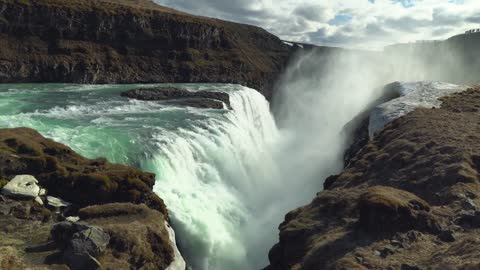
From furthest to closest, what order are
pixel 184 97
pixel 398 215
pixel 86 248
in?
1. pixel 184 97
2. pixel 398 215
3. pixel 86 248

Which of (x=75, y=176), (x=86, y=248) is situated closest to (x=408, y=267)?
(x=86, y=248)

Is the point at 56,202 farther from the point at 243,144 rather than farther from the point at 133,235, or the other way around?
the point at 243,144

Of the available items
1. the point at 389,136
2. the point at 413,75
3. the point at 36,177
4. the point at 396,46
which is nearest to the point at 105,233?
the point at 36,177

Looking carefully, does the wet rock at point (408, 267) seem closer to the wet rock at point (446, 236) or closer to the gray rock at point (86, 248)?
the wet rock at point (446, 236)

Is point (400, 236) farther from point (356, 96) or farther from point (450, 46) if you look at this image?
point (450, 46)

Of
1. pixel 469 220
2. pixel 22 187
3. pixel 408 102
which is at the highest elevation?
pixel 408 102

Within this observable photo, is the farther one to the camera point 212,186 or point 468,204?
point 212,186

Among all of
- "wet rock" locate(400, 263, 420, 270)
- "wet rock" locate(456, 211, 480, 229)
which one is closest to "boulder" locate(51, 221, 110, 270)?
"wet rock" locate(400, 263, 420, 270)

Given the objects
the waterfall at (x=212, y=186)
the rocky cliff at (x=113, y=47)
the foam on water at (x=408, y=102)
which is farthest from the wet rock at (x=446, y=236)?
the rocky cliff at (x=113, y=47)
